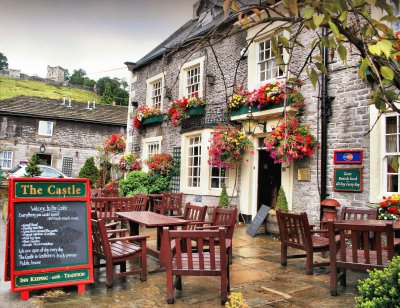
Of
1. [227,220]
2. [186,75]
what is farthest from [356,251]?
[186,75]

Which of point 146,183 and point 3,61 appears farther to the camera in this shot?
point 3,61

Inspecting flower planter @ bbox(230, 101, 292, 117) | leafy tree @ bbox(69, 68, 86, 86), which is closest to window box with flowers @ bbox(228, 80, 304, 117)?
flower planter @ bbox(230, 101, 292, 117)

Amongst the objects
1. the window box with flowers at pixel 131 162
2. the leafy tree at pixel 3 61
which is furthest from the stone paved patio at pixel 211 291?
the leafy tree at pixel 3 61

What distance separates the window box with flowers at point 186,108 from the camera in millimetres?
11438

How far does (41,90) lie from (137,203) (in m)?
57.5

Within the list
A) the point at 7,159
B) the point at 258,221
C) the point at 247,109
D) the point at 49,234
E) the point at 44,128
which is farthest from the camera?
the point at 44,128

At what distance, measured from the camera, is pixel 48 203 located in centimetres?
435

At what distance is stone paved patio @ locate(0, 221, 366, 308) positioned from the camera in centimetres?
400

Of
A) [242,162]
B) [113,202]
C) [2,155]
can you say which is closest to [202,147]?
[242,162]

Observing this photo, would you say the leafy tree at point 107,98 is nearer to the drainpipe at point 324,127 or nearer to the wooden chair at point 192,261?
the drainpipe at point 324,127

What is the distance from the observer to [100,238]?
4.54 meters

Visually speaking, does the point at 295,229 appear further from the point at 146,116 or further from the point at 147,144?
the point at 147,144

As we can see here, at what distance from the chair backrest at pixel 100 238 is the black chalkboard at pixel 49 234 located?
0.50 feet

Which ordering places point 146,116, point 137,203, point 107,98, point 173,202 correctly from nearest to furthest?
1. point 137,203
2. point 173,202
3. point 146,116
4. point 107,98
